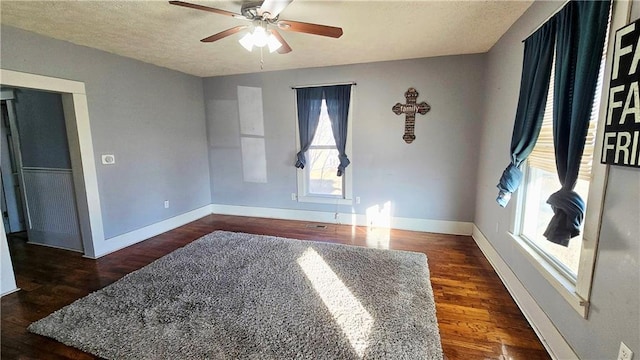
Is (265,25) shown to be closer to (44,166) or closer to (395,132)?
(395,132)

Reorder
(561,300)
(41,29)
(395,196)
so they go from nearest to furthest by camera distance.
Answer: (561,300)
(41,29)
(395,196)

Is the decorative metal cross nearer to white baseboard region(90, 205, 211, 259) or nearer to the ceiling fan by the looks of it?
the ceiling fan

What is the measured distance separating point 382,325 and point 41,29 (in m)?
4.12

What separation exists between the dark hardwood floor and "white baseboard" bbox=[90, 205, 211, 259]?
11 cm

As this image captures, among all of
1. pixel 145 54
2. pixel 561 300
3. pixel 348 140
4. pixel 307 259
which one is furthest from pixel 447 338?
pixel 145 54

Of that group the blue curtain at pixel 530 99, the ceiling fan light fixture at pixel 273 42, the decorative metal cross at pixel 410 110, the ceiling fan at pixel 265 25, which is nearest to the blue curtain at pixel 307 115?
the decorative metal cross at pixel 410 110

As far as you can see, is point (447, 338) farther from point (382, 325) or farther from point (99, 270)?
point (99, 270)

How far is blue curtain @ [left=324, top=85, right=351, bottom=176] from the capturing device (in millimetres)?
4020

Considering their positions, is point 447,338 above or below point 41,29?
below

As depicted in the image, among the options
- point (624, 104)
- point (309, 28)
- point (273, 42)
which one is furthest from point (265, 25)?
point (624, 104)

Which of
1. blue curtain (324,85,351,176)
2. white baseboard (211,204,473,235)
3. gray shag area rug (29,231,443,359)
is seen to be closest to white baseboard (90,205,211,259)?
white baseboard (211,204,473,235)

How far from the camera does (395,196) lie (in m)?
4.08

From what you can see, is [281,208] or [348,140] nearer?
[348,140]

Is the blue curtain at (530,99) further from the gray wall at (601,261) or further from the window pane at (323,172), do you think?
the window pane at (323,172)
